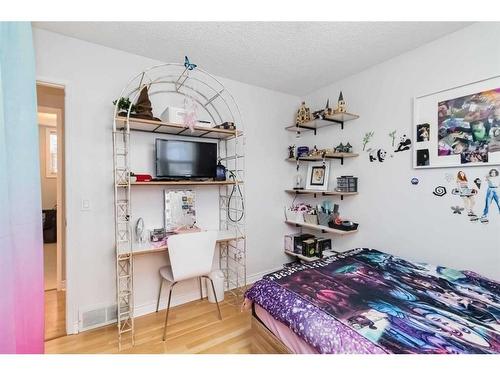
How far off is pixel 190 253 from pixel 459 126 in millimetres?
2333

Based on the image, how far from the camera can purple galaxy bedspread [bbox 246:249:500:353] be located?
1035mm

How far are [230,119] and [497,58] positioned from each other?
224 cm

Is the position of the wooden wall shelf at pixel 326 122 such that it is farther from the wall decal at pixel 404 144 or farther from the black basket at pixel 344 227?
the black basket at pixel 344 227

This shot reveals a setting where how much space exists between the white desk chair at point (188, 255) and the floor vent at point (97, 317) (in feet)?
1.79

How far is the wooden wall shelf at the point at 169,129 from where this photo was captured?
198 cm

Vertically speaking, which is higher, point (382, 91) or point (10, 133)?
point (382, 91)

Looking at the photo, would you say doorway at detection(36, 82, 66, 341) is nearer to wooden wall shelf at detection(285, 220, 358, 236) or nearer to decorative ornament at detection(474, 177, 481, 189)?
wooden wall shelf at detection(285, 220, 358, 236)

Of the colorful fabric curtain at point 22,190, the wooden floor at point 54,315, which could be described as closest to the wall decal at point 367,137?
the colorful fabric curtain at point 22,190

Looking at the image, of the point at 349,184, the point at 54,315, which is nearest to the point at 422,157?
the point at 349,184

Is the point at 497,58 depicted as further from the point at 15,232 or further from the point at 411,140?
the point at 15,232

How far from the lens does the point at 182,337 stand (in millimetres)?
1928

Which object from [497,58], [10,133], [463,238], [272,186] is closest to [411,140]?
[497,58]
